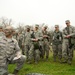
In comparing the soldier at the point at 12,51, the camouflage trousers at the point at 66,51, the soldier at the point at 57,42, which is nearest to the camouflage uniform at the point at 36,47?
the soldier at the point at 57,42

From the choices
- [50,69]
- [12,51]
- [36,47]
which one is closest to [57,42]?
[36,47]

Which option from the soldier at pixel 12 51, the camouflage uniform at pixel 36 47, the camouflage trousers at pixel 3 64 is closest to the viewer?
the camouflage trousers at pixel 3 64

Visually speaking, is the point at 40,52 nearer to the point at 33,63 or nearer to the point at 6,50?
the point at 33,63

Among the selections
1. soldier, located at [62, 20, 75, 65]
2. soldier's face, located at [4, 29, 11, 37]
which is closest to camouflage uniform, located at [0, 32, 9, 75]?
soldier's face, located at [4, 29, 11, 37]

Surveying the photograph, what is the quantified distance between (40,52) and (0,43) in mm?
6864

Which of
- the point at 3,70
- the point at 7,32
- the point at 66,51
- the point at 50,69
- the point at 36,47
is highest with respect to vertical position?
the point at 7,32

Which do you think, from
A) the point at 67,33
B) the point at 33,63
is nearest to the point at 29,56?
the point at 33,63

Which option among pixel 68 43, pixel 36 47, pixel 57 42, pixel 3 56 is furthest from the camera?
pixel 57 42

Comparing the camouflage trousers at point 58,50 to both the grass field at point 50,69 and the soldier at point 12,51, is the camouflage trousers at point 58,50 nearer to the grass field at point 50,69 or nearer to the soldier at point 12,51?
the grass field at point 50,69

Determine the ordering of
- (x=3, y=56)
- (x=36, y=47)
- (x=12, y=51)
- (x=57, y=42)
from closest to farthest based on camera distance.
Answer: (x=3, y=56) < (x=12, y=51) < (x=36, y=47) < (x=57, y=42)

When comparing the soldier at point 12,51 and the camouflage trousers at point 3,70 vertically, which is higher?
the soldier at point 12,51

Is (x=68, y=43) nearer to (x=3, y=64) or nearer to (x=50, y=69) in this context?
(x=50, y=69)

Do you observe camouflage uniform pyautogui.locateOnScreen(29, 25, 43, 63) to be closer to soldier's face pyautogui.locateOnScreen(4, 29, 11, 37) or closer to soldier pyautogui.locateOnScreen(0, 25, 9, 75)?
soldier's face pyautogui.locateOnScreen(4, 29, 11, 37)

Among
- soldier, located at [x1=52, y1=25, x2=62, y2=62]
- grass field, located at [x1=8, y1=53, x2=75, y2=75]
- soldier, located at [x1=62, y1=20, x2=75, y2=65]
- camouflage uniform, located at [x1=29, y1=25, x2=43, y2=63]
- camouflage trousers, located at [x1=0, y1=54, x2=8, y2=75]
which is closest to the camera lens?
camouflage trousers, located at [x1=0, y1=54, x2=8, y2=75]
